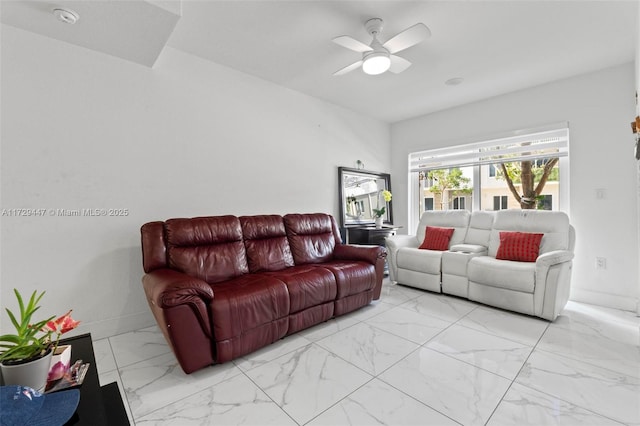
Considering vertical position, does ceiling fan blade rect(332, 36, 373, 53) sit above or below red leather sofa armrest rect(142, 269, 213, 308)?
above

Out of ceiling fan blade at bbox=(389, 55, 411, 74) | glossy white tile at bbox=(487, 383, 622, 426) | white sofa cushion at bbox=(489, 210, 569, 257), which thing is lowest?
glossy white tile at bbox=(487, 383, 622, 426)

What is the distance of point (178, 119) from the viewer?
9.23 ft

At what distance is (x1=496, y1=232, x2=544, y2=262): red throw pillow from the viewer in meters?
3.02

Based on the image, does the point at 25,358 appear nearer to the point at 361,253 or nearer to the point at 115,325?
the point at 115,325

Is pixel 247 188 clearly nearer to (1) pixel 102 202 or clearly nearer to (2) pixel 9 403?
(1) pixel 102 202

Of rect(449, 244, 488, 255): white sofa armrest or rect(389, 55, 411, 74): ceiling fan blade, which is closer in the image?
rect(389, 55, 411, 74): ceiling fan blade

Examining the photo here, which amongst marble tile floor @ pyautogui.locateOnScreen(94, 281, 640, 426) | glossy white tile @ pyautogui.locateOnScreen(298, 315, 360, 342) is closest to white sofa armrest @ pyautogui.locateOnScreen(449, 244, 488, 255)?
marble tile floor @ pyautogui.locateOnScreen(94, 281, 640, 426)

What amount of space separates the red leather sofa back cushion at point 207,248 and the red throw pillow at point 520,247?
2.75 m

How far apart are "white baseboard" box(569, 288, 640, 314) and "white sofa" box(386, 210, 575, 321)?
1.91ft

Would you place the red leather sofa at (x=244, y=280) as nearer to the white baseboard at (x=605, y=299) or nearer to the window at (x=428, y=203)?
the window at (x=428, y=203)

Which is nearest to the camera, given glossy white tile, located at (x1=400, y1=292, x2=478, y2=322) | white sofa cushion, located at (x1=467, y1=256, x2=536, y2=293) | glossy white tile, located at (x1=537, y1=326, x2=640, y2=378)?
glossy white tile, located at (x1=537, y1=326, x2=640, y2=378)

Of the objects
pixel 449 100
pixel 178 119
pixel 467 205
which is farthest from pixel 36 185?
pixel 467 205

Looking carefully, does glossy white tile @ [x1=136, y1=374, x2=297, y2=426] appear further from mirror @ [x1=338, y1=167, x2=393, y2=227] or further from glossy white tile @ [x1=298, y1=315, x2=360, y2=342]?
mirror @ [x1=338, y1=167, x2=393, y2=227]

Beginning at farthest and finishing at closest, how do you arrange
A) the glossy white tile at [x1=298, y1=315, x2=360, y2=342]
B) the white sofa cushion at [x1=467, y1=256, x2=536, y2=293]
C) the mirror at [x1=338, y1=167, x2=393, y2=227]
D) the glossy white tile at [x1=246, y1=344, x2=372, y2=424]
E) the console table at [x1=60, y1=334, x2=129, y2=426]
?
the mirror at [x1=338, y1=167, x2=393, y2=227] < the white sofa cushion at [x1=467, y1=256, x2=536, y2=293] < the glossy white tile at [x1=298, y1=315, x2=360, y2=342] < the glossy white tile at [x1=246, y1=344, x2=372, y2=424] < the console table at [x1=60, y1=334, x2=129, y2=426]
